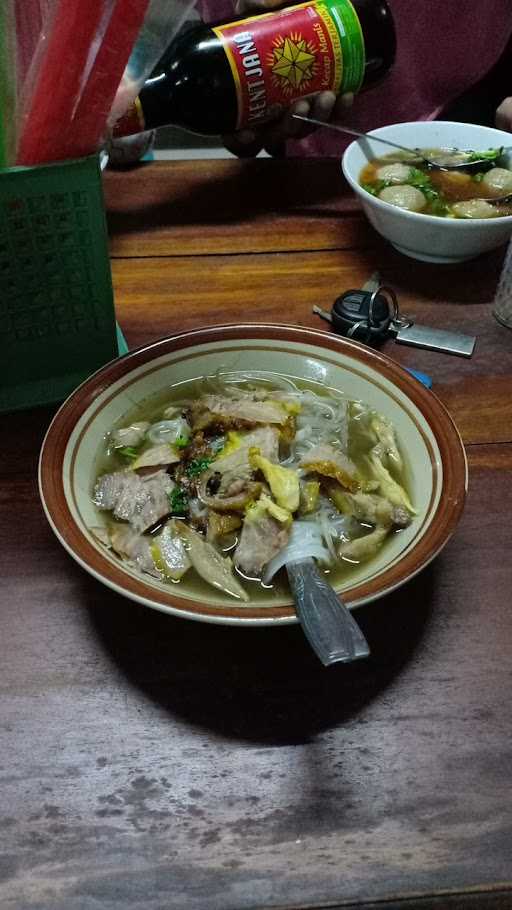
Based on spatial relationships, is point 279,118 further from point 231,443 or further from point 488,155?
point 231,443

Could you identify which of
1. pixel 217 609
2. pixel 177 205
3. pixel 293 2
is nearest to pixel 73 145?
pixel 217 609

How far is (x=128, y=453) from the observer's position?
0.85 meters

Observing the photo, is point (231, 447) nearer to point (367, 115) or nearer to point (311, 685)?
point (311, 685)

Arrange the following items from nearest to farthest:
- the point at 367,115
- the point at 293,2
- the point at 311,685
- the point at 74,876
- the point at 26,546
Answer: the point at 74,876 → the point at 311,685 → the point at 26,546 → the point at 293,2 → the point at 367,115

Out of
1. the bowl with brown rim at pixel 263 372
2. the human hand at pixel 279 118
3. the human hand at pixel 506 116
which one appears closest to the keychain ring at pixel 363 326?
the bowl with brown rim at pixel 263 372

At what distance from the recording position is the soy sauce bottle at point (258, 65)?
3.89 feet

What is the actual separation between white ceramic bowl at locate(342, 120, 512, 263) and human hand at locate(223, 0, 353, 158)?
0.34ft

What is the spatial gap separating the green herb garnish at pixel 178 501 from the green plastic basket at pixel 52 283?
25cm

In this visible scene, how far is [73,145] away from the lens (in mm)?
789

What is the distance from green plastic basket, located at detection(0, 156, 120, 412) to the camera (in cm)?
81

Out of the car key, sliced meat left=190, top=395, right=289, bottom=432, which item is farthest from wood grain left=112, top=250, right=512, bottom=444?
sliced meat left=190, top=395, right=289, bottom=432

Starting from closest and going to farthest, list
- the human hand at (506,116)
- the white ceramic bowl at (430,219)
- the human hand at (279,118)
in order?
the white ceramic bowl at (430,219)
the human hand at (279,118)
the human hand at (506,116)

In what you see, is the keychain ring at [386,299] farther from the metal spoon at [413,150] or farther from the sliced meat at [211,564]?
the sliced meat at [211,564]

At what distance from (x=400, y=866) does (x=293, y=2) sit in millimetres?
1331
